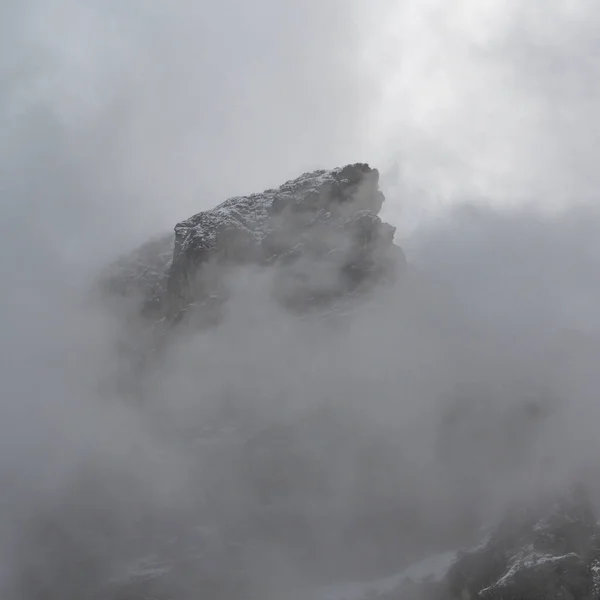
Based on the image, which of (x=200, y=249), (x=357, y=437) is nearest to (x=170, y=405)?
(x=200, y=249)

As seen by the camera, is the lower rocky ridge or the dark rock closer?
the dark rock

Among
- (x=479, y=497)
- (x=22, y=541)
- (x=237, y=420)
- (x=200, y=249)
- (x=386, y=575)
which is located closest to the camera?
(x=386, y=575)

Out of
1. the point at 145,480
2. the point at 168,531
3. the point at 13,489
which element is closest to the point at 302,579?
the point at 168,531

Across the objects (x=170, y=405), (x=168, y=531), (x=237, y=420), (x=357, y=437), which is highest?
(x=170, y=405)

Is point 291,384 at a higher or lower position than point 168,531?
higher

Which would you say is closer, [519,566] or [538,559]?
[519,566]

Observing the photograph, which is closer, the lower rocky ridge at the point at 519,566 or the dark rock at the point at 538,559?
the dark rock at the point at 538,559

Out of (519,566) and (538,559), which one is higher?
(538,559)

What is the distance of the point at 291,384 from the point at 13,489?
237 ft

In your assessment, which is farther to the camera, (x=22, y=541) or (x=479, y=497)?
(x=22, y=541)

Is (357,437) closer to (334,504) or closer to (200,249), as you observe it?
(334,504)

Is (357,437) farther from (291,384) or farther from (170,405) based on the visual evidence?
(170,405)

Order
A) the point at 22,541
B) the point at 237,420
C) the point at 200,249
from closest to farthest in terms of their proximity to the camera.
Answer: the point at 22,541, the point at 237,420, the point at 200,249

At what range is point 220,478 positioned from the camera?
167 m
